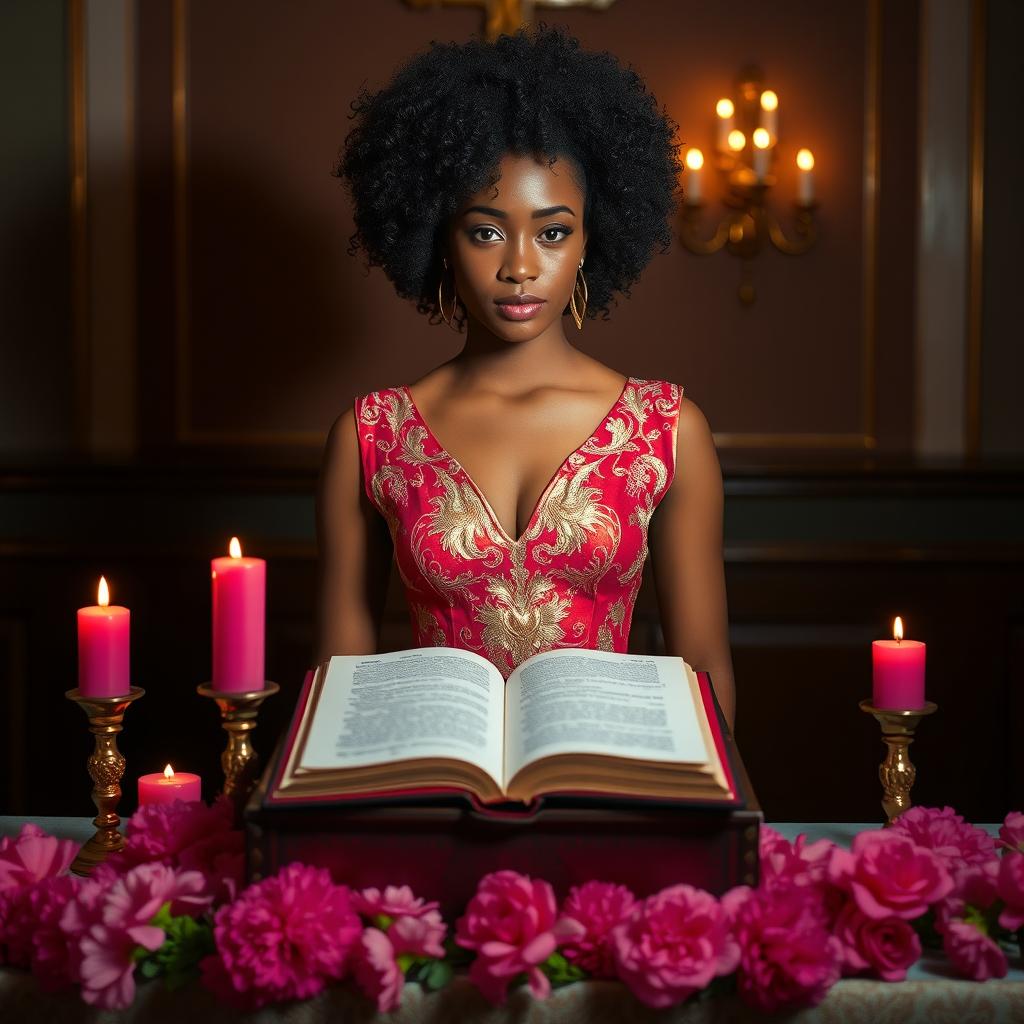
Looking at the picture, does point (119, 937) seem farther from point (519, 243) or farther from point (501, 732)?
point (519, 243)

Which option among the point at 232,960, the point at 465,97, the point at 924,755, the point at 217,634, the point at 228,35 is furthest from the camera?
the point at 228,35

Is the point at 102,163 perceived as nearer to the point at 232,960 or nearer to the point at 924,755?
the point at 924,755

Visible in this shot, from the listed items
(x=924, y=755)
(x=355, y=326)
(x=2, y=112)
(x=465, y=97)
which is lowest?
(x=924, y=755)

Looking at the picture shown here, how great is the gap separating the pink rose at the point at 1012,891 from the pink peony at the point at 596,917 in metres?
0.31

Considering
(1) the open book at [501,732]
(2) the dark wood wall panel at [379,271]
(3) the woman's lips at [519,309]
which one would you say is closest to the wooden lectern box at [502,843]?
(1) the open book at [501,732]

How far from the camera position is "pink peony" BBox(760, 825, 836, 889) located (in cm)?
115

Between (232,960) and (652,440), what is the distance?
3.23 ft

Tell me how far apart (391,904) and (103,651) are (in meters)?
0.49

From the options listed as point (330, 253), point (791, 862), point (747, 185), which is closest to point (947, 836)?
point (791, 862)

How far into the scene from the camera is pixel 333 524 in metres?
1.85

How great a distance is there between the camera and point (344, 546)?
185 cm

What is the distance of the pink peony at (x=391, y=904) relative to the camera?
105 cm

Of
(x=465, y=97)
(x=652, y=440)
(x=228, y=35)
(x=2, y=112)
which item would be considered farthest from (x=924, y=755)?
(x=2, y=112)

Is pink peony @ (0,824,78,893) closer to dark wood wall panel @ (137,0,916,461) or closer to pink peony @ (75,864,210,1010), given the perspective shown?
pink peony @ (75,864,210,1010)
